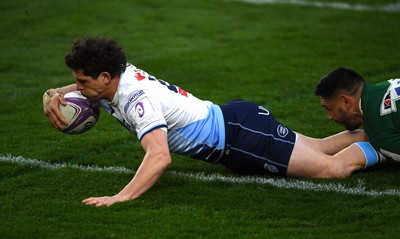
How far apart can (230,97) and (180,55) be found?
7.00ft

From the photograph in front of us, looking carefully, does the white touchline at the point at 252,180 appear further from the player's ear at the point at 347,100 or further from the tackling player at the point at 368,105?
the player's ear at the point at 347,100

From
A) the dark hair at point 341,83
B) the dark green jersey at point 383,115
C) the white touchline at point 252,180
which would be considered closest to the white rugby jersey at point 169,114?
the white touchline at point 252,180

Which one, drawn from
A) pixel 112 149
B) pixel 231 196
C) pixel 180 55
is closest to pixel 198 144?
pixel 231 196

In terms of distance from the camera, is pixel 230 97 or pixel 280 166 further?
pixel 230 97

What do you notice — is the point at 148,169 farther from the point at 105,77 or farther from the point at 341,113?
the point at 341,113

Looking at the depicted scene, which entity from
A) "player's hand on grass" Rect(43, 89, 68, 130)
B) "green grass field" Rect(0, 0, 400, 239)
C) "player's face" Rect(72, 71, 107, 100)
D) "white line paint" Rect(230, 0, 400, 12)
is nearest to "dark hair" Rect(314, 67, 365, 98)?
"green grass field" Rect(0, 0, 400, 239)

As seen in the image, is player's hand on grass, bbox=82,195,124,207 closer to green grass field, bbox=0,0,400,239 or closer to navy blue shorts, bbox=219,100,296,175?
green grass field, bbox=0,0,400,239

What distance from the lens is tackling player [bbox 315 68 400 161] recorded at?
22.2 ft

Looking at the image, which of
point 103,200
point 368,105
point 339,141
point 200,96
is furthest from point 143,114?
point 200,96

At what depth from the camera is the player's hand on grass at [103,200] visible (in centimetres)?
605

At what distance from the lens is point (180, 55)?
38.5 feet

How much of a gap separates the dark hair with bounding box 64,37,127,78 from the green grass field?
964 mm

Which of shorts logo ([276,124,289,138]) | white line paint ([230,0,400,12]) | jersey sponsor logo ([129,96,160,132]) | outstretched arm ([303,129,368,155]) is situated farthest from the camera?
white line paint ([230,0,400,12])

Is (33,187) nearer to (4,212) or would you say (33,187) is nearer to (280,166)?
(4,212)
